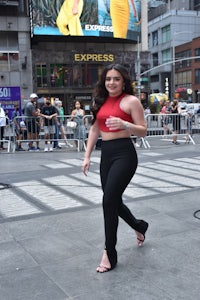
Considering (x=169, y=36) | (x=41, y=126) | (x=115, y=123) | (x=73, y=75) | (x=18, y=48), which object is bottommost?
(x=41, y=126)

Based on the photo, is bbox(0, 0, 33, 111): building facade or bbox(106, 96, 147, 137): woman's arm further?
bbox(0, 0, 33, 111): building facade

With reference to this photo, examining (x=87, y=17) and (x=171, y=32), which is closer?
(x=87, y=17)

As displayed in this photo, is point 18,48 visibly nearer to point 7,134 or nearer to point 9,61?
point 9,61

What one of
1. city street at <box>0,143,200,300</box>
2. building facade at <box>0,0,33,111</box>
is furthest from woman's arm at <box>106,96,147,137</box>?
building facade at <box>0,0,33,111</box>

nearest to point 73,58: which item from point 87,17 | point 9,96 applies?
point 87,17

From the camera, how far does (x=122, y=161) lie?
3.32 metres

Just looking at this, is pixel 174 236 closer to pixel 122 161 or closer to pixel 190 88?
pixel 122 161

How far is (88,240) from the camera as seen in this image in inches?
161

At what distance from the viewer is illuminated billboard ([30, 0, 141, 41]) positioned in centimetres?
4009

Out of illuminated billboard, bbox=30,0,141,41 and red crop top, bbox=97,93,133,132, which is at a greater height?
illuminated billboard, bbox=30,0,141,41

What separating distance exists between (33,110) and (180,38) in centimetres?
7428

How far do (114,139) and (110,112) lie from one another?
0.79ft

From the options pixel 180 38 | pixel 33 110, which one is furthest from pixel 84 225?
pixel 180 38

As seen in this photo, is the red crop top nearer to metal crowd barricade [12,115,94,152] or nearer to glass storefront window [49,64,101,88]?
metal crowd barricade [12,115,94,152]
